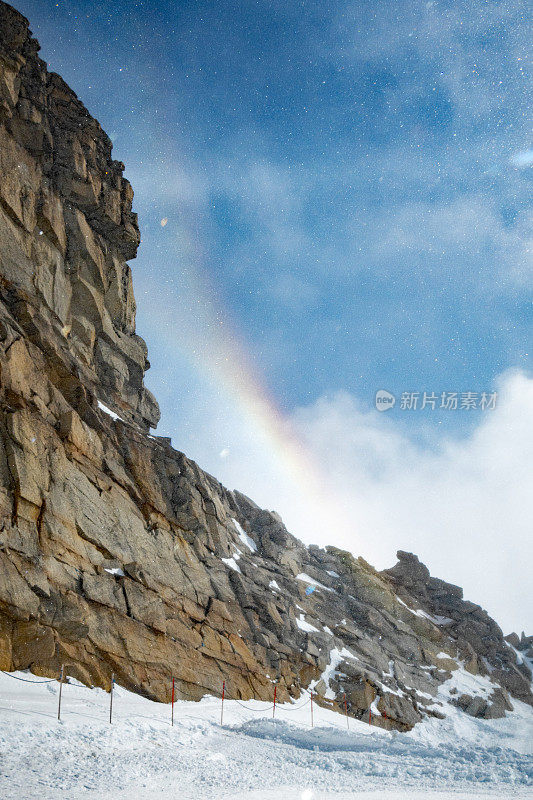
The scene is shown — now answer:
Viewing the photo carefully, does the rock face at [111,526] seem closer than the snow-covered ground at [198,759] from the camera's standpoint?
No

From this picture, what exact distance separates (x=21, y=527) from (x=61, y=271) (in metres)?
20.4

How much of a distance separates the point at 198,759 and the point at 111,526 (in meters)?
14.4

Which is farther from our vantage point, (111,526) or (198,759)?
(111,526)

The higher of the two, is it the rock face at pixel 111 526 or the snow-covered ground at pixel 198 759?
the rock face at pixel 111 526

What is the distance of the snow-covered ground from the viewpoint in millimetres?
8992

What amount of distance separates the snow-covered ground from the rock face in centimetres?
368

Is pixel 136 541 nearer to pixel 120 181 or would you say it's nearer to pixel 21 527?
pixel 21 527

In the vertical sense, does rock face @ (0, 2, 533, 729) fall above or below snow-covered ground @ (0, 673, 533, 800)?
above

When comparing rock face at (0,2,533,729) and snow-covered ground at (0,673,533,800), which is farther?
rock face at (0,2,533,729)

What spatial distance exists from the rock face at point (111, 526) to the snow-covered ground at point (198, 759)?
3683mm

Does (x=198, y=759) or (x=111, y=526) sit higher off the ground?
(x=111, y=526)

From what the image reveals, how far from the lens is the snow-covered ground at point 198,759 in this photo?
354 inches

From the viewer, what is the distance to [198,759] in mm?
12289

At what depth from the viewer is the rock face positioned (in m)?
20.7
